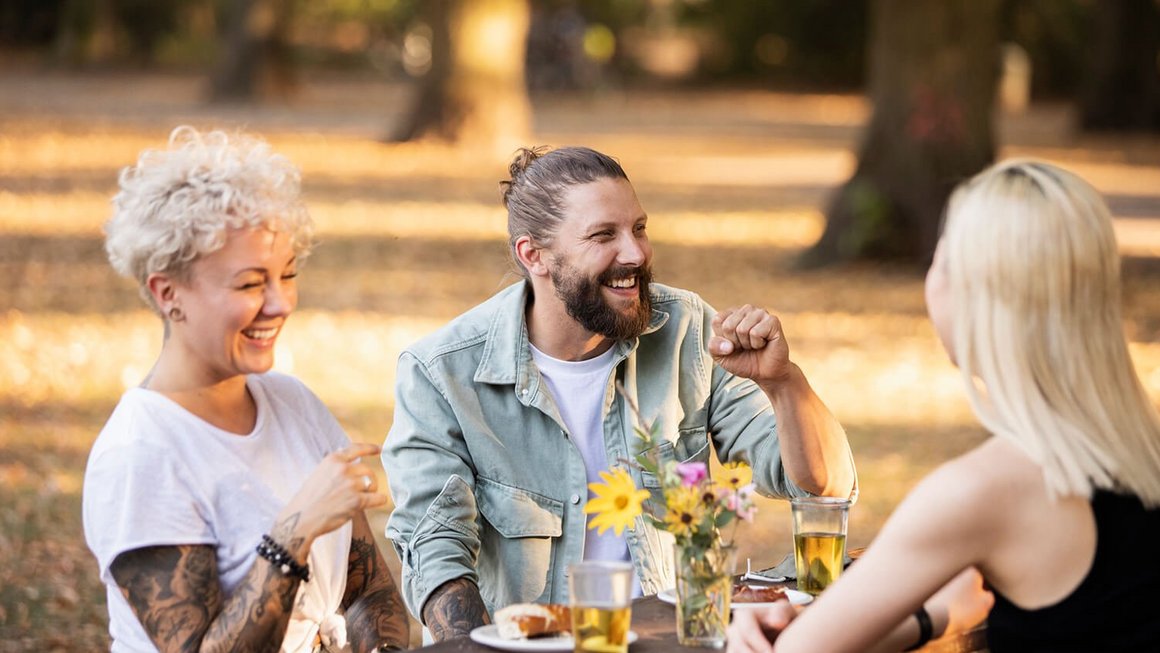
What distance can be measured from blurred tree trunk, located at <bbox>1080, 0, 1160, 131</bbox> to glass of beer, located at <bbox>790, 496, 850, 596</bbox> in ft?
81.6

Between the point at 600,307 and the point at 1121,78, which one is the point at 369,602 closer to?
the point at 600,307

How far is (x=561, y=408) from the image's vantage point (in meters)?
3.56

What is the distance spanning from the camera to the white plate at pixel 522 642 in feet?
8.50

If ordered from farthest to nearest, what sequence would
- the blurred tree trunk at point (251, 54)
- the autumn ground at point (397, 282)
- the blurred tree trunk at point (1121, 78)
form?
the blurred tree trunk at point (251, 54) → the blurred tree trunk at point (1121, 78) → the autumn ground at point (397, 282)

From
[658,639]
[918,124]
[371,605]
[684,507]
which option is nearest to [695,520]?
[684,507]

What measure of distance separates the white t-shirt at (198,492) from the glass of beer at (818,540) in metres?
1.00

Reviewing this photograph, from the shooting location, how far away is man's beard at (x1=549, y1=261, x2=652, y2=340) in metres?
3.49

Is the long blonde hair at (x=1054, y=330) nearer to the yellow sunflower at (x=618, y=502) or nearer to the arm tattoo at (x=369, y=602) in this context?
the yellow sunflower at (x=618, y=502)

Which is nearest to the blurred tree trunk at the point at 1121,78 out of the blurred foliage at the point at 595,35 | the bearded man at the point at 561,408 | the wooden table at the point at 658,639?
the blurred foliage at the point at 595,35

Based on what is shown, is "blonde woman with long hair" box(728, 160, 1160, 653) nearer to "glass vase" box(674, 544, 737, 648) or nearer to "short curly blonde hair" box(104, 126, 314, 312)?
"glass vase" box(674, 544, 737, 648)

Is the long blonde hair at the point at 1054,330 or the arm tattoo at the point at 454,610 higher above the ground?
the long blonde hair at the point at 1054,330

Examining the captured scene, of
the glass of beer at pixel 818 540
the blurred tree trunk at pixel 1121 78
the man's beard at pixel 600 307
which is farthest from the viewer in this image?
the blurred tree trunk at pixel 1121 78

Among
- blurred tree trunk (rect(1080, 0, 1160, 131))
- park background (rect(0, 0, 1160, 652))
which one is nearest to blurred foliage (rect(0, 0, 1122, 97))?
park background (rect(0, 0, 1160, 652))

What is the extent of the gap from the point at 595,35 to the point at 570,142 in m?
17.2
